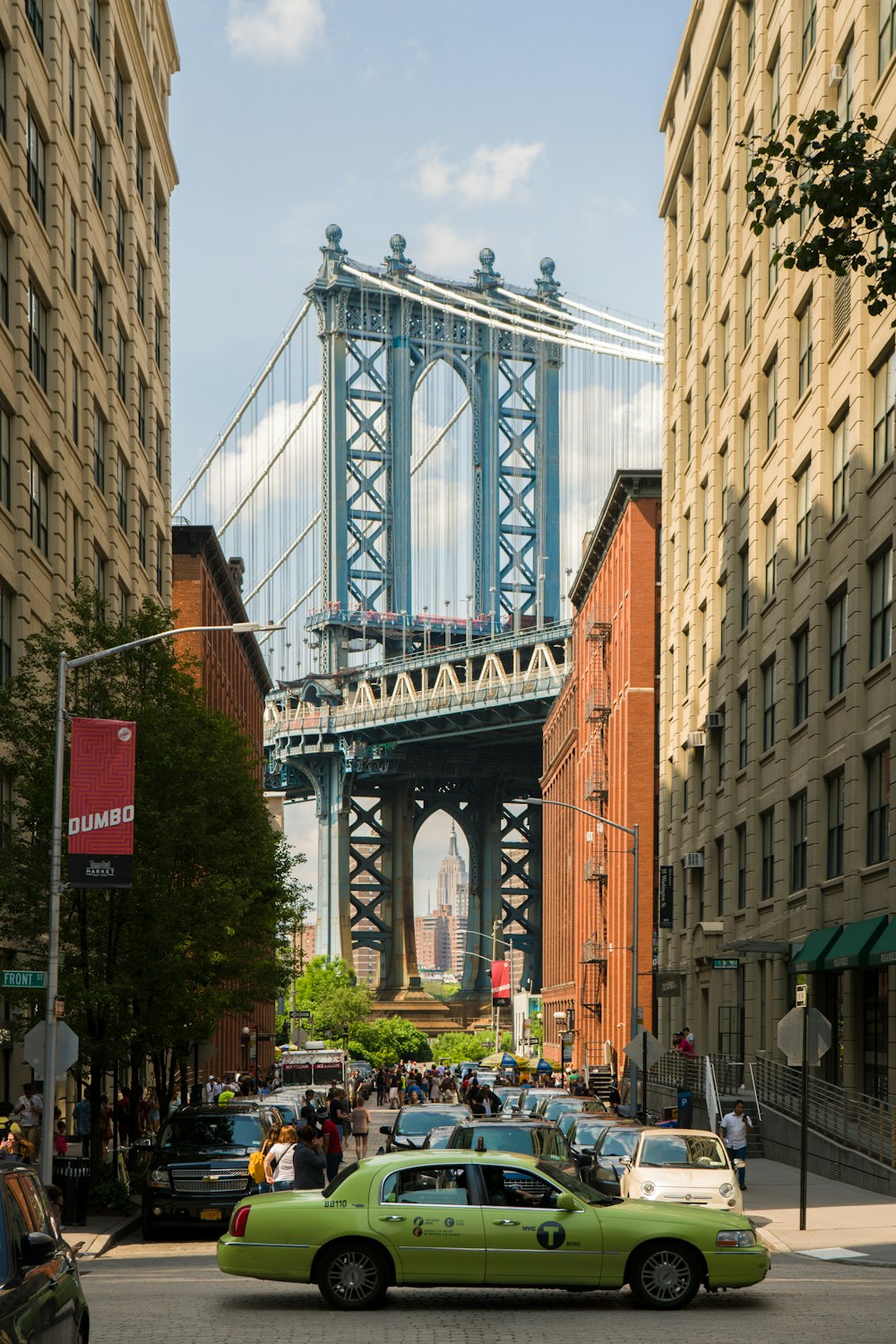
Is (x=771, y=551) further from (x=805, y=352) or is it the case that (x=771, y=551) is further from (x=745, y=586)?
(x=805, y=352)

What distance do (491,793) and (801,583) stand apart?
132130 millimetres

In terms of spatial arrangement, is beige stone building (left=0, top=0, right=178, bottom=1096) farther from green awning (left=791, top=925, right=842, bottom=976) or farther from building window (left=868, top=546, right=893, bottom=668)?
building window (left=868, top=546, right=893, bottom=668)

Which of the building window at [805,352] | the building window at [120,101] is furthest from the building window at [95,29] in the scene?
the building window at [805,352]

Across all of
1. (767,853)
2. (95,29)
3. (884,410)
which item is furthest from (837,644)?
(95,29)

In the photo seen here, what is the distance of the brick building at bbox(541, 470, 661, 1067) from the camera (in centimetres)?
7456

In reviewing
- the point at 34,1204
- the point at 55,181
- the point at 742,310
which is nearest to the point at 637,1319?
the point at 34,1204

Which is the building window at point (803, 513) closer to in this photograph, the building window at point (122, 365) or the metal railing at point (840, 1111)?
the metal railing at point (840, 1111)

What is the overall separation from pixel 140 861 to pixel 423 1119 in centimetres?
708

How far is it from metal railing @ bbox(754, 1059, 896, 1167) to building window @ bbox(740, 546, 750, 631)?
1201 centimetres

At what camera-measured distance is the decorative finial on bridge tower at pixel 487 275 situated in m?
149

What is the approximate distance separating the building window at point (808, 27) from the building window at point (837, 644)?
12.9 meters

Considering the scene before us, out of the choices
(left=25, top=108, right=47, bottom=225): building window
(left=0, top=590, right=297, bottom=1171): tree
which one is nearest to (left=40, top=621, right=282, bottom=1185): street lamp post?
(left=0, top=590, right=297, bottom=1171): tree

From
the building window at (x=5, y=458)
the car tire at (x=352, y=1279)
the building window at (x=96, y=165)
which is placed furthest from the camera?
the building window at (x=96, y=165)

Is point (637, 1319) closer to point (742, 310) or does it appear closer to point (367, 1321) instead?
point (367, 1321)
